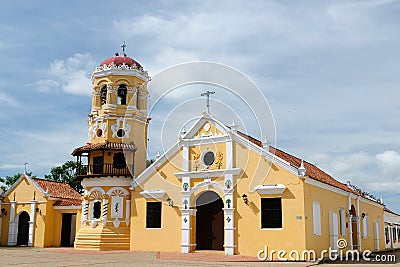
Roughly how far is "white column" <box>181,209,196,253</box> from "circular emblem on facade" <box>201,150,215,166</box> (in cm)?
253

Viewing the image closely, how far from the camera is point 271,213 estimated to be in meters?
21.5

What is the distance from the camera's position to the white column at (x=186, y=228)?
77.1 ft

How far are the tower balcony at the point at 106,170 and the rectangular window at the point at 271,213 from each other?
28.8 ft

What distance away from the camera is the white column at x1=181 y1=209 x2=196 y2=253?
23.5 metres

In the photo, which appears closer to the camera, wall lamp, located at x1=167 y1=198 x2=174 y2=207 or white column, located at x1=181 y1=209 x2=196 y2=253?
white column, located at x1=181 y1=209 x2=196 y2=253

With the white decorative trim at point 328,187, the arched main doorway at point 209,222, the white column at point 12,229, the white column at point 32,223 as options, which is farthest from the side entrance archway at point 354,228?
the white column at point 12,229

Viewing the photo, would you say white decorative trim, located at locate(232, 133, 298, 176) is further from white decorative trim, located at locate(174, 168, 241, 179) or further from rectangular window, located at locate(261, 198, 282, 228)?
rectangular window, located at locate(261, 198, 282, 228)

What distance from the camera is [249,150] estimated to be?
2253cm

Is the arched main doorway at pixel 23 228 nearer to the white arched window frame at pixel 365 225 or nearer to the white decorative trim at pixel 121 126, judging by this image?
the white decorative trim at pixel 121 126

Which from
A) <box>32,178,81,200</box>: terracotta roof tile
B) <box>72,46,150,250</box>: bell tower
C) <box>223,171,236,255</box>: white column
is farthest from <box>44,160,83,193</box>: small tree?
<box>223,171,236,255</box>: white column

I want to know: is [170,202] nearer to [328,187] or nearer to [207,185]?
[207,185]

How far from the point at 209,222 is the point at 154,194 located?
3486 mm

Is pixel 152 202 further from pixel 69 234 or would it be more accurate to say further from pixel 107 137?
pixel 69 234

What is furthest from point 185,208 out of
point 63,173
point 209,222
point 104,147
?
point 63,173
